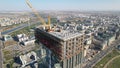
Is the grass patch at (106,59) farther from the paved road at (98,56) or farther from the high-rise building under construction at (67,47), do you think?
the high-rise building under construction at (67,47)

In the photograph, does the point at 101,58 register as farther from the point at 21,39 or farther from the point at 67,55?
the point at 21,39

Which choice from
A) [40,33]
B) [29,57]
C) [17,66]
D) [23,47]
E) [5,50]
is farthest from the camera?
[23,47]

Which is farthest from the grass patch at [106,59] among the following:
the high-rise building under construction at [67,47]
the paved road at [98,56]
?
the high-rise building under construction at [67,47]

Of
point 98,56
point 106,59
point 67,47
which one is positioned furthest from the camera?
point 98,56

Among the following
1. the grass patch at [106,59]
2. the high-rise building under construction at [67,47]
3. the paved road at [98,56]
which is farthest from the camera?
the paved road at [98,56]

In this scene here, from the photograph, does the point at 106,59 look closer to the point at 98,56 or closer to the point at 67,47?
the point at 98,56

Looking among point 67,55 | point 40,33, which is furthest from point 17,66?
point 67,55

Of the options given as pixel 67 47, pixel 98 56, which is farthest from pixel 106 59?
pixel 67 47

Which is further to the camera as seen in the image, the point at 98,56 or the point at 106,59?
the point at 98,56

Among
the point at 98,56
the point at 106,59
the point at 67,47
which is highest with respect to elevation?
the point at 67,47

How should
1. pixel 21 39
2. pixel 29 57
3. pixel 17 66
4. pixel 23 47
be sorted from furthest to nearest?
pixel 21 39, pixel 23 47, pixel 29 57, pixel 17 66

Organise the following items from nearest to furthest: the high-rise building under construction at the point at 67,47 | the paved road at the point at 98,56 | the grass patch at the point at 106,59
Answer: the high-rise building under construction at the point at 67,47, the grass patch at the point at 106,59, the paved road at the point at 98,56
